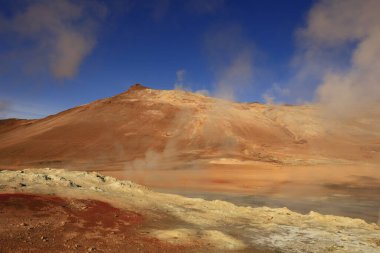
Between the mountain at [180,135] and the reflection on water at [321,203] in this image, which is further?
the mountain at [180,135]

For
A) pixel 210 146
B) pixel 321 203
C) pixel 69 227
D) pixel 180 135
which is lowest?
pixel 69 227

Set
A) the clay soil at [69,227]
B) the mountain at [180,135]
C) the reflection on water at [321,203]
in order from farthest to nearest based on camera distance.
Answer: the mountain at [180,135] → the reflection on water at [321,203] → the clay soil at [69,227]

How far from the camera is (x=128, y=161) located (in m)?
54.4

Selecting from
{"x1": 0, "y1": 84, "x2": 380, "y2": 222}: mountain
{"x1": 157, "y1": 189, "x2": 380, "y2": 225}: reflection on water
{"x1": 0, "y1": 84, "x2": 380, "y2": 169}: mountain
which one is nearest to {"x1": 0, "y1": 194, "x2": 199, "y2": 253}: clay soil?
{"x1": 157, "y1": 189, "x2": 380, "y2": 225}: reflection on water

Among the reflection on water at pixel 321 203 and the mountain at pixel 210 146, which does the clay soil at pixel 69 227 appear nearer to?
the reflection on water at pixel 321 203

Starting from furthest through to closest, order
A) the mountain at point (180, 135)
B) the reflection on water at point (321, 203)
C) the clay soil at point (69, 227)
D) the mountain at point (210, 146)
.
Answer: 1. the mountain at point (180, 135)
2. the mountain at point (210, 146)
3. the reflection on water at point (321, 203)
4. the clay soil at point (69, 227)

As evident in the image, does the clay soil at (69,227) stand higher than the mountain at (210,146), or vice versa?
the mountain at (210,146)

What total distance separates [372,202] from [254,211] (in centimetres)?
918

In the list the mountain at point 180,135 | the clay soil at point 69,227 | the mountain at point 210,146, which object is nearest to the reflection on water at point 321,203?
the mountain at point 210,146

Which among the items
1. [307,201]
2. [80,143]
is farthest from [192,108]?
[307,201]

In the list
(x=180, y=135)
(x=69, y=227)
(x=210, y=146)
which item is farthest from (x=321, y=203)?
(x=180, y=135)

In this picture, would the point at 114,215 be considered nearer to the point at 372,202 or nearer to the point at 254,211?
the point at 254,211

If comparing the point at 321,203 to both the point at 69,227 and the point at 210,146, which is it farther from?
the point at 210,146

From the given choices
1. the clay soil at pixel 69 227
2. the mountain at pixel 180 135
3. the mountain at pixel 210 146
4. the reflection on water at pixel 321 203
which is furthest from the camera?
the mountain at pixel 180 135
